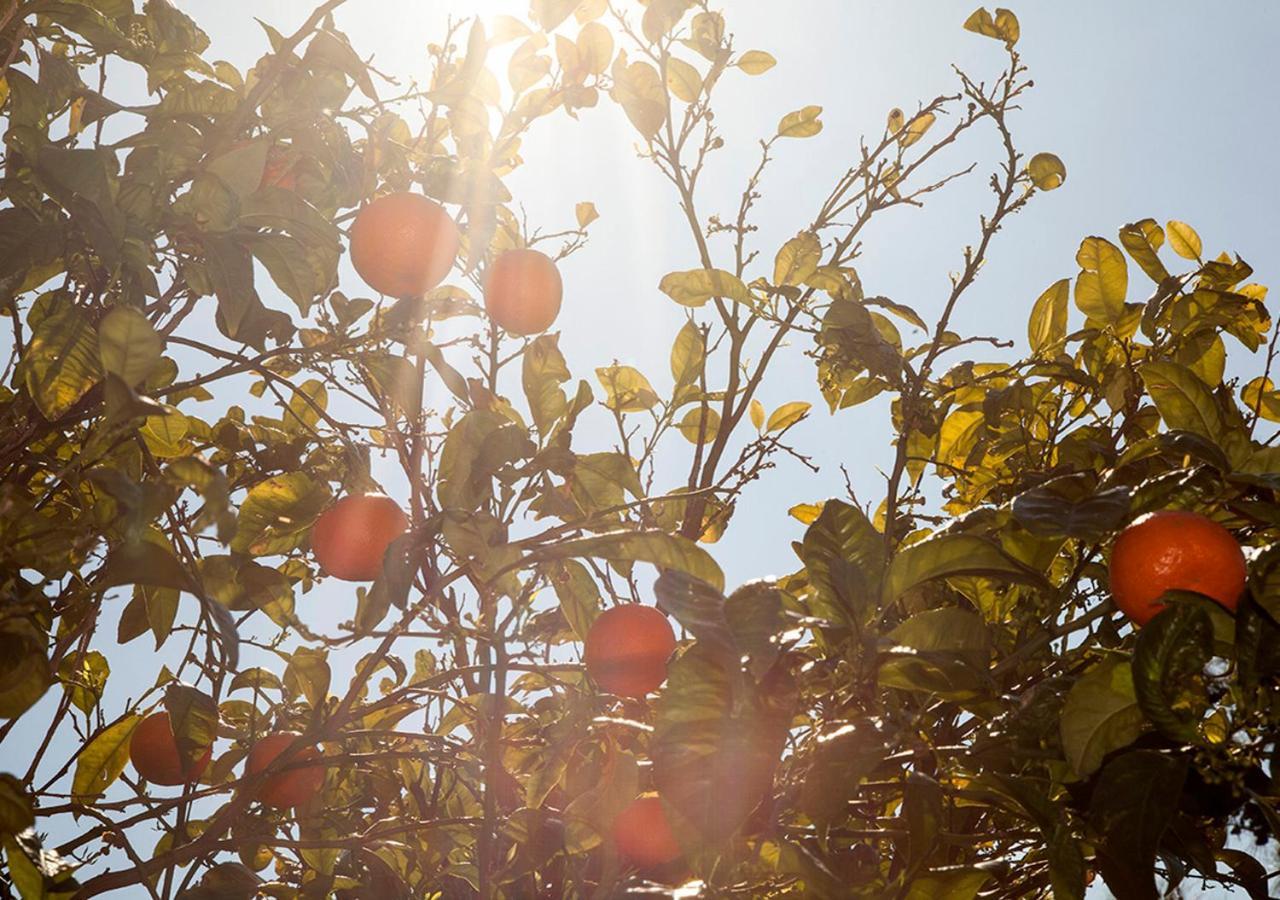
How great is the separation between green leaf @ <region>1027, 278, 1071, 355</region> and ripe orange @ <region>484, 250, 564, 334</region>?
1051 millimetres

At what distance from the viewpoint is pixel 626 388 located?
2039 millimetres

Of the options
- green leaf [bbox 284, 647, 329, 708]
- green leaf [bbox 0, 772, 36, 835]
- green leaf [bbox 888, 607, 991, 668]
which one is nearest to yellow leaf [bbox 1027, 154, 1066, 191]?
green leaf [bbox 888, 607, 991, 668]

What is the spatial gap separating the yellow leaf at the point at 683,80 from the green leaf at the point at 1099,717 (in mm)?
1483

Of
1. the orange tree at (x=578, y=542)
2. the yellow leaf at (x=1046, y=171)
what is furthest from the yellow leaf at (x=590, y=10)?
the yellow leaf at (x=1046, y=171)

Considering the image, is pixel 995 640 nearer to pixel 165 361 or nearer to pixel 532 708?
pixel 532 708

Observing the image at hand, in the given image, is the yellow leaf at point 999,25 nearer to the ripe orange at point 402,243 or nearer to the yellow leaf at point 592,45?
the yellow leaf at point 592,45

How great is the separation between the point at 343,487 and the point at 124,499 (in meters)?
0.78

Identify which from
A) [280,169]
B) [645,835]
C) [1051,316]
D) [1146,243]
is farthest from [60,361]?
[1146,243]

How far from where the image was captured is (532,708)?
182 cm

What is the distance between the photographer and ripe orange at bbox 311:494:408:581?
4.94ft

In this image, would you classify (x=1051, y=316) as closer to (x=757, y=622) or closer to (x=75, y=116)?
(x=757, y=622)

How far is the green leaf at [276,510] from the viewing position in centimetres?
155

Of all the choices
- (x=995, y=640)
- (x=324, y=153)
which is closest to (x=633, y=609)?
(x=995, y=640)

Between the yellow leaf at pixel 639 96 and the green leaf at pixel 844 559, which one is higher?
the yellow leaf at pixel 639 96
